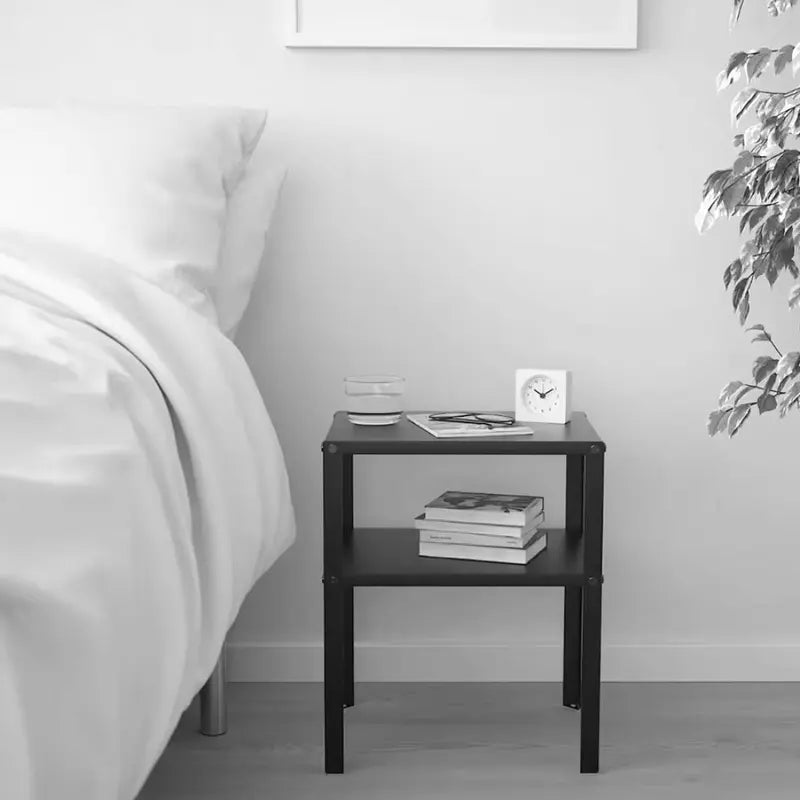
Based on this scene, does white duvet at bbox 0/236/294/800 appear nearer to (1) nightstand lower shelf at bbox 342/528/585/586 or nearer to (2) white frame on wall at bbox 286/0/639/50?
(1) nightstand lower shelf at bbox 342/528/585/586

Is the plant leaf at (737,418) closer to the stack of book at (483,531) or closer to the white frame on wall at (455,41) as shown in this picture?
the stack of book at (483,531)

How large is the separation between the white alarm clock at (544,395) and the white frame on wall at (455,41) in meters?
0.68

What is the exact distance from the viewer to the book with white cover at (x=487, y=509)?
1.80 metres

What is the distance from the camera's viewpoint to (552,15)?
2070mm

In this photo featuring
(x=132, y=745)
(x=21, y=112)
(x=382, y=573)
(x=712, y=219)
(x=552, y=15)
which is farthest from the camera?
(x=552, y=15)

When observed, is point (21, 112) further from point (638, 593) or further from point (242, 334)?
point (638, 593)

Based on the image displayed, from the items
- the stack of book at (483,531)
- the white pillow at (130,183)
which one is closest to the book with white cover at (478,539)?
the stack of book at (483,531)

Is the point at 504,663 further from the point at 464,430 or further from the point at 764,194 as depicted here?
the point at 764,194

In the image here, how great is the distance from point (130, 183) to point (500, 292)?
782 millimetres

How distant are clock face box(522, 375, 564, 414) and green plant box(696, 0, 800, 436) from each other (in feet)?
0.89

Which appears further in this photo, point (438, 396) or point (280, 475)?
point (438, 396)

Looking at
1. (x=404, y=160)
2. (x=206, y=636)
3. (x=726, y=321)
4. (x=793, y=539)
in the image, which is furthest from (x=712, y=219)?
(x=206, y=636)

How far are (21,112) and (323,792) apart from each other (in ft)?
4.29

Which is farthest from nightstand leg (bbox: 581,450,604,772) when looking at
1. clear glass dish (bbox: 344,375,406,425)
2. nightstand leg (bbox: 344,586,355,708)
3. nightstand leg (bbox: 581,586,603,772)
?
nightstand leg (bbox: 344,586,355,708)
